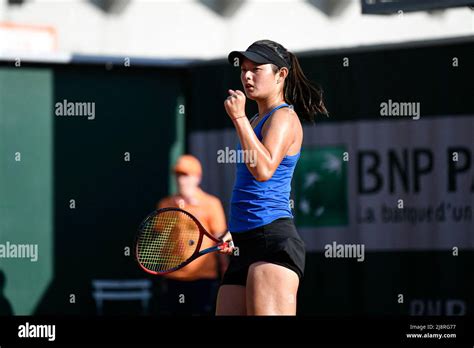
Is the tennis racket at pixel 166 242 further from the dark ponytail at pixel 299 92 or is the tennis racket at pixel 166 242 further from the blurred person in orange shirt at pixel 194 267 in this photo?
the blurred person in orange shirt at pixel 194 267

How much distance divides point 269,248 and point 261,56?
948 mm

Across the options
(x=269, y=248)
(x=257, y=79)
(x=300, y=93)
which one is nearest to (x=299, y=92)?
(x=300, y=93)

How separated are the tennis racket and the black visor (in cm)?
90

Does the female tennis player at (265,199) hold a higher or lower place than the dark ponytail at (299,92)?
lower

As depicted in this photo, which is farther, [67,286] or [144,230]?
[67,286]

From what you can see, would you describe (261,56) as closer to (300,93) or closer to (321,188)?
(300,93)

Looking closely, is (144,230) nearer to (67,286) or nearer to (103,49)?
(67,286)

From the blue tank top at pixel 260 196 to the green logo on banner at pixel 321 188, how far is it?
17.3 ft

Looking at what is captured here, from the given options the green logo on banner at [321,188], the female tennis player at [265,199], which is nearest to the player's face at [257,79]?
the female tennis player at [265,199]

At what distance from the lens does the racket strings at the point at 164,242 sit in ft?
21.0

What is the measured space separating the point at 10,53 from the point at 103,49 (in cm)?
1016

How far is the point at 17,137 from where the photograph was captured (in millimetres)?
11695

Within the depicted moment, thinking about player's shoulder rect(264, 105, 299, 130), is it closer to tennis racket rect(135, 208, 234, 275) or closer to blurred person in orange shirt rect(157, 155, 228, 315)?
tennis racket rect(135, 208, 234, 275)

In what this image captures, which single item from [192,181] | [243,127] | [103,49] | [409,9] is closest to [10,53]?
[192,181]
